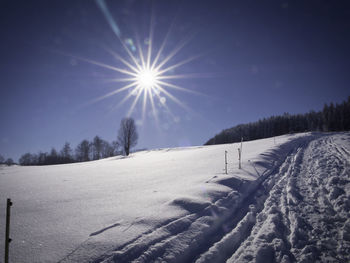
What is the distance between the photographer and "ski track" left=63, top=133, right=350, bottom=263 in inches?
107

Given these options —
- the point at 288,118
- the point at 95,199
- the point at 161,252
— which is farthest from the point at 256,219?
the point at 288,118

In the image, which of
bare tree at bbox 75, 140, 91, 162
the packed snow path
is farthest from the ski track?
bare tree at bbox 75, 140, 91, 162

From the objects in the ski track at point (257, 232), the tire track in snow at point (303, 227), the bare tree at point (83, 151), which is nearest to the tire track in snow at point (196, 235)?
the ski track at point (257, 232)

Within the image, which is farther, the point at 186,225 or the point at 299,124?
the point at 299,124

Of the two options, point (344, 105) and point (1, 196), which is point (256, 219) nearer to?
point (1, 196)

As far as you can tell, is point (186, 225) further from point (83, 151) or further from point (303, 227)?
point (83, 151)

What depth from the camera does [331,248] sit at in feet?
9.52

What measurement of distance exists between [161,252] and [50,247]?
75.2 inches

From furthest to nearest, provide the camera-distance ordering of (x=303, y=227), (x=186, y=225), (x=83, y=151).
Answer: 1. (x=83, y=151)
2. (x=303, y=227)
3. (x=186, y=225)

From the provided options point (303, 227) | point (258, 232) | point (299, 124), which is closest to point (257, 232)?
point (258, 232)

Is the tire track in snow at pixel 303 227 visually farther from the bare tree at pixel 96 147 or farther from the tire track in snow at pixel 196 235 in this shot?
the bare tree at pixel 96 147

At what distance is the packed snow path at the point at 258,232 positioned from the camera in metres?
2.72

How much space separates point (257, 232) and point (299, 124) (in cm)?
9462

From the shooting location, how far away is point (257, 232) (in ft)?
11.3
